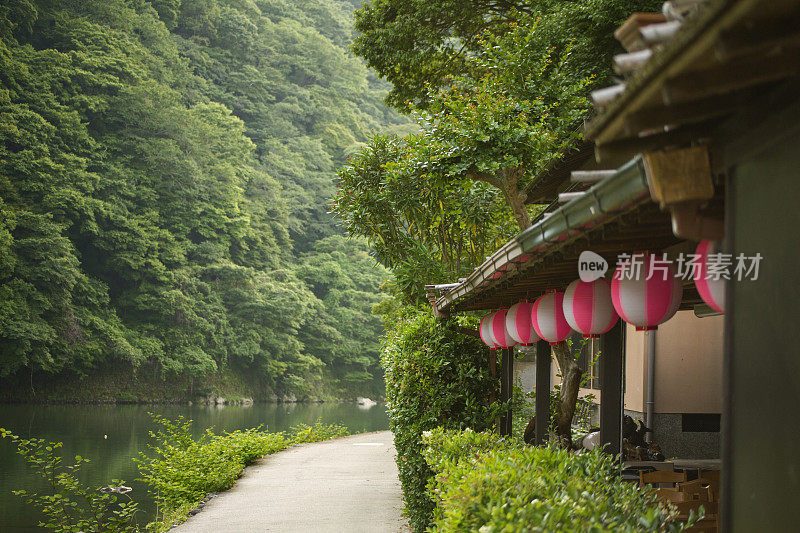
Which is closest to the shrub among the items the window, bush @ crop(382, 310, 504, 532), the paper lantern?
bush @ crop(382, 310, 504, 532)

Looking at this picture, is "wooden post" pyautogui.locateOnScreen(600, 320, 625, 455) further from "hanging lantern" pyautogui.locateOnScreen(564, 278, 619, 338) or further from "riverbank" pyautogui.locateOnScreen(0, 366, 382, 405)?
"riverbank" pyautogui.locateOnScreen(0, 366, 382, 405)

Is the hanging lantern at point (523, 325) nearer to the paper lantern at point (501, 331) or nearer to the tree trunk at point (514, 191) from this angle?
the paper lantern at point (501, 331)

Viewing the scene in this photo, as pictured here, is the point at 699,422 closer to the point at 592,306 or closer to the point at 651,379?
the point at 651,379

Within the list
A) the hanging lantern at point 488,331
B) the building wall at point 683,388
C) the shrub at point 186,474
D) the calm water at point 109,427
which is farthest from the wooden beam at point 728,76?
the calm water at point 109,427

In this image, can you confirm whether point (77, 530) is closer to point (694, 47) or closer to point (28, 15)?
point (694, 47)

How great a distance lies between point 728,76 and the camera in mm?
1907

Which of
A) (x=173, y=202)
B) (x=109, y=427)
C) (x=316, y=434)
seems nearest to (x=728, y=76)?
(x=316, y=434)

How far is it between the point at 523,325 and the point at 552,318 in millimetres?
763

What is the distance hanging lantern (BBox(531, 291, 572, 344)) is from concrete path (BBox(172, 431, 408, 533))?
11.0ft

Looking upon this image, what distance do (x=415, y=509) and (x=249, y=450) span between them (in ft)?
22.2

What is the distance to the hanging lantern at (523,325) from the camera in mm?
5465

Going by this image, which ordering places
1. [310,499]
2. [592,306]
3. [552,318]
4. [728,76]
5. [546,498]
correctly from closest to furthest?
[728,76] → [546,498] → [592,306] → [552,318] → [310,499]

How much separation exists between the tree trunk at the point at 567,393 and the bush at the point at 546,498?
2165mm

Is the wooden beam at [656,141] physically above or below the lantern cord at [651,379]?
above
